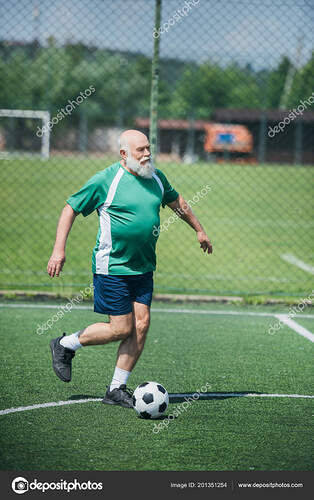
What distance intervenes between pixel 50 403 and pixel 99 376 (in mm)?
774

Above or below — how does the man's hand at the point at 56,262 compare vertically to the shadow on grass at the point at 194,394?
above

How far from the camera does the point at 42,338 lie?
6.36 meters

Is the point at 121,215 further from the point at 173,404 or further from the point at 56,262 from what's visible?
the point at 173,404

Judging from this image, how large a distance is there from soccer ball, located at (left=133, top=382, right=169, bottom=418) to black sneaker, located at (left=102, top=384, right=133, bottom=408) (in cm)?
15

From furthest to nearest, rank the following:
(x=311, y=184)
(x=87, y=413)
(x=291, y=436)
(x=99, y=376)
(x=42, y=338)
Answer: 1. (x=311, y=184)
2. (x=42, y=338)
3. (x=99, y=376)
4. (x=87, y=413)
5. (x=291, y=436)

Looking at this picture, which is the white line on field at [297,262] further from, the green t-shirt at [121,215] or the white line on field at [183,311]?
the green t-shirt at [121,215]

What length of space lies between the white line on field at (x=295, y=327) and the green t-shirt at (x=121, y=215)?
9.30 ft

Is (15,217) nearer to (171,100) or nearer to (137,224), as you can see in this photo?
(171,100)

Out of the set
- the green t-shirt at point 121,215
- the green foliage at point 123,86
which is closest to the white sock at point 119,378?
the green t-shirt at point 121,215

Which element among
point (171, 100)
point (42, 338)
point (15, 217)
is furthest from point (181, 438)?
point (171, 100)

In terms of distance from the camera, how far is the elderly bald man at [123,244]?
4438 millimetres

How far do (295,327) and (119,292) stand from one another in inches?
127

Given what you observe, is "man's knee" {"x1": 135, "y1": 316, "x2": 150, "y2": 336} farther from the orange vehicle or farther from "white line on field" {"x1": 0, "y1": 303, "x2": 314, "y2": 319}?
the orange vehicle

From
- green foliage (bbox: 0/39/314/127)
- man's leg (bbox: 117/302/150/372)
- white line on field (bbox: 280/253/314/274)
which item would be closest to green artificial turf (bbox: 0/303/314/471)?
man's leg (bbox: 117/302/150/372)
